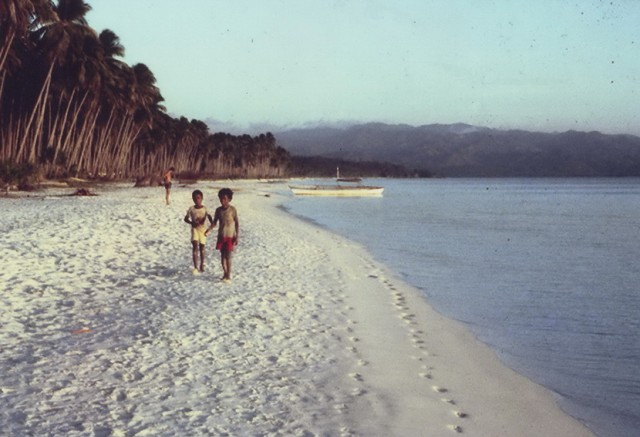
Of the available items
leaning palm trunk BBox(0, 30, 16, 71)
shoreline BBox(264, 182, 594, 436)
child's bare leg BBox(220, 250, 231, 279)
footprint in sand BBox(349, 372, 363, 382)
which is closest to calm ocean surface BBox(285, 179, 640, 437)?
shoreline BBox(264, 182, 594, 436)

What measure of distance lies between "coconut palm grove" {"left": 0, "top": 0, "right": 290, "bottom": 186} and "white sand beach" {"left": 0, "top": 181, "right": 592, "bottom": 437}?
24.5 m

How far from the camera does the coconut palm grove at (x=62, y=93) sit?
118 ft

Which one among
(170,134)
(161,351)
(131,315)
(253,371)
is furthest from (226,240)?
(170,134)

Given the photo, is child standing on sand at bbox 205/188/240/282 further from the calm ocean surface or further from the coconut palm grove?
the coconut palm grove

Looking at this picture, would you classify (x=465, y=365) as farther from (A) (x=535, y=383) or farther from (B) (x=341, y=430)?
(B) (x=341, y=430)

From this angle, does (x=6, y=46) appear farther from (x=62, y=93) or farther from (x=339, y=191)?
(x=339, y=191)

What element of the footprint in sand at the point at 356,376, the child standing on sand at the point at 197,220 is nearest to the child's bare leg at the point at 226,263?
the child standing on sand at the point at 197,220

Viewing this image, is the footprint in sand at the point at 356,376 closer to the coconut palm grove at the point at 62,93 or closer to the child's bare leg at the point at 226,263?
the child's bare leg at the point at 226,263

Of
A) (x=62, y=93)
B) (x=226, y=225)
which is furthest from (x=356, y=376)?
(x=62, y=93)

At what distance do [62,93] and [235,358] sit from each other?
44.6m

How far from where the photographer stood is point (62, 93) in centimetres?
4578

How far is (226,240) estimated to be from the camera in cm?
1058

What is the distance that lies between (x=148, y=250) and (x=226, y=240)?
175 inches

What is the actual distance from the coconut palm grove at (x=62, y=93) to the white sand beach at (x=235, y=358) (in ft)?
80.4
